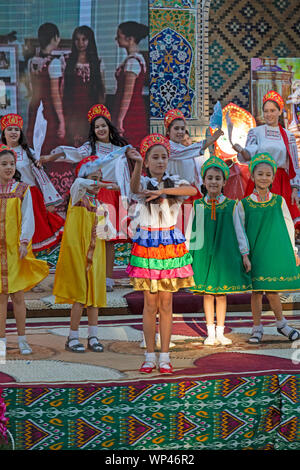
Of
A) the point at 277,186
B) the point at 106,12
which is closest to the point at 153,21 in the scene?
the point at 106,12

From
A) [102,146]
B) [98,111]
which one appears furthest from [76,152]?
[98,111]

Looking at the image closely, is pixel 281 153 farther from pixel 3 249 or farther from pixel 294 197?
pixel 3 249

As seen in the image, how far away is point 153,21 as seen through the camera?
8562mm

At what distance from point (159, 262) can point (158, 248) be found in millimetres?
85

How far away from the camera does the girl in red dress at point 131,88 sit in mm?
8297

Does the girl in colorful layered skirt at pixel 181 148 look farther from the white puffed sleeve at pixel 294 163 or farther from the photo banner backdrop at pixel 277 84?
the photo banner backdrop at pixel 277 84

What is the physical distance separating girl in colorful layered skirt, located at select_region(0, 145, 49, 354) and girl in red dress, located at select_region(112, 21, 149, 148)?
142 inches

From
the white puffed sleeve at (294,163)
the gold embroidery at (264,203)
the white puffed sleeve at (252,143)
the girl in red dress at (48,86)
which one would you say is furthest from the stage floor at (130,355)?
the girl in red dress at (48,86)

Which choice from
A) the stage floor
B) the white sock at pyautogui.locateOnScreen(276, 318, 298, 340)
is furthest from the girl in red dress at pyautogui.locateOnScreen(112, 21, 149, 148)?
the white sock at pyautogui.locateOnScreen(276, 318, 298, 340)

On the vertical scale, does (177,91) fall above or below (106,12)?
below

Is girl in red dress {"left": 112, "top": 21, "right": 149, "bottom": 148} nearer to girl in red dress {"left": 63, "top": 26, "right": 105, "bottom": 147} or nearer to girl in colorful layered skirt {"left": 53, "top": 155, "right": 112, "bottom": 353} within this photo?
girl in red dress {"left": 63, "top": 26, "right": 105, "bottom": 147}

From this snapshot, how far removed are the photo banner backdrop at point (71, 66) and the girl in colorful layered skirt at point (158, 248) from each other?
3798 mm

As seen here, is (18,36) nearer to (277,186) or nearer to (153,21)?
(153,21)
